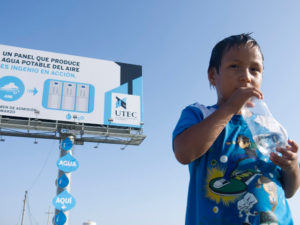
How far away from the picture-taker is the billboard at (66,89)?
33.1ft

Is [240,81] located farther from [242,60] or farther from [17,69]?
[17,69]

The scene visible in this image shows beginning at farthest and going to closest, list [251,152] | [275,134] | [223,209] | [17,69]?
[17,69]
[275,134]
[251,152]
[223,209]

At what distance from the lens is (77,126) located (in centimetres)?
1051

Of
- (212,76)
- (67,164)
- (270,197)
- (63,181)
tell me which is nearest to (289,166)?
(270,197)

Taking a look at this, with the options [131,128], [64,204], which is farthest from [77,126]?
[64,204]

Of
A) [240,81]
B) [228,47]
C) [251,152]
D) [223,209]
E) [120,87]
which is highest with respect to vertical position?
[120,87]

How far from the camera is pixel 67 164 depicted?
1023 cm

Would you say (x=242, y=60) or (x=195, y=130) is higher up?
(x=242, y=60)

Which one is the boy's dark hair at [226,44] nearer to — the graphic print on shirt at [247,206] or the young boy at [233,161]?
the young boy at [233,161]

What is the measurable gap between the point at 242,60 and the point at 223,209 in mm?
571

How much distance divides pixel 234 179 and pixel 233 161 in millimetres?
68

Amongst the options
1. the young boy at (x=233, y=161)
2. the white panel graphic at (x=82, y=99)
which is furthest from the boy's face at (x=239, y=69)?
the white panel graphic at (x=82, y=99)

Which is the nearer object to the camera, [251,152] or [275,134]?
[251,152]

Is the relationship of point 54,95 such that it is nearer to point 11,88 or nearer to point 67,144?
point 11,88
